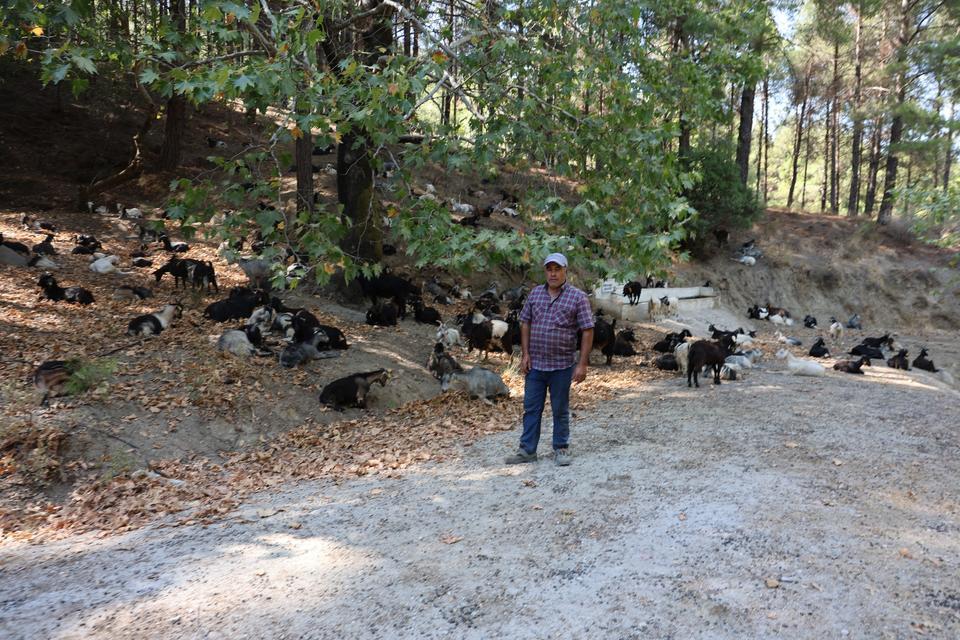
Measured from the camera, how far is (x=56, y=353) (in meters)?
9.11

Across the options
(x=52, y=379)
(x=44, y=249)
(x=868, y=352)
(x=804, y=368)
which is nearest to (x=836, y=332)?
(x=868, y=352)

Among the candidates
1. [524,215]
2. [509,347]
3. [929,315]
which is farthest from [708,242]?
[524,215]

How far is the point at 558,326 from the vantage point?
6.18 meters

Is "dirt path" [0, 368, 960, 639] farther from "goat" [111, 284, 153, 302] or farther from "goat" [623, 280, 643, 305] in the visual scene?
"goat" [623, 280, 643, 305]

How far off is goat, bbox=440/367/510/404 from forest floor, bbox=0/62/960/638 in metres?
0.26

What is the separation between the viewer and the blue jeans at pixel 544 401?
6.30 m

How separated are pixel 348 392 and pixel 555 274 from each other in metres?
4.39

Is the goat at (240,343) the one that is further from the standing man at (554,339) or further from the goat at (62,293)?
the standing man at (554,339)

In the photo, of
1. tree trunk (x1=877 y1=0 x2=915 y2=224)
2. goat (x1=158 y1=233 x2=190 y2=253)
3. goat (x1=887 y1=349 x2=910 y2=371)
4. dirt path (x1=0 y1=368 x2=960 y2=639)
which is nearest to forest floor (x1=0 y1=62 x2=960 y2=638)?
dirt path (x1=0 y1=368 x2=960 y2=639)

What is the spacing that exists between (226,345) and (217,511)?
→ 4588mm

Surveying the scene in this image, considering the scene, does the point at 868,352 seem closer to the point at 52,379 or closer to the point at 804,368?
the point at 804,368

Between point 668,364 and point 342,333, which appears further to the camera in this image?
point 668,364

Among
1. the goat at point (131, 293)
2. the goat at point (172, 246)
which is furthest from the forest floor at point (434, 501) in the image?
the goat at point (172, 246)

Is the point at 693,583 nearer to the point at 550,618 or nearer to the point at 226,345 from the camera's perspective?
the point at 550,618
